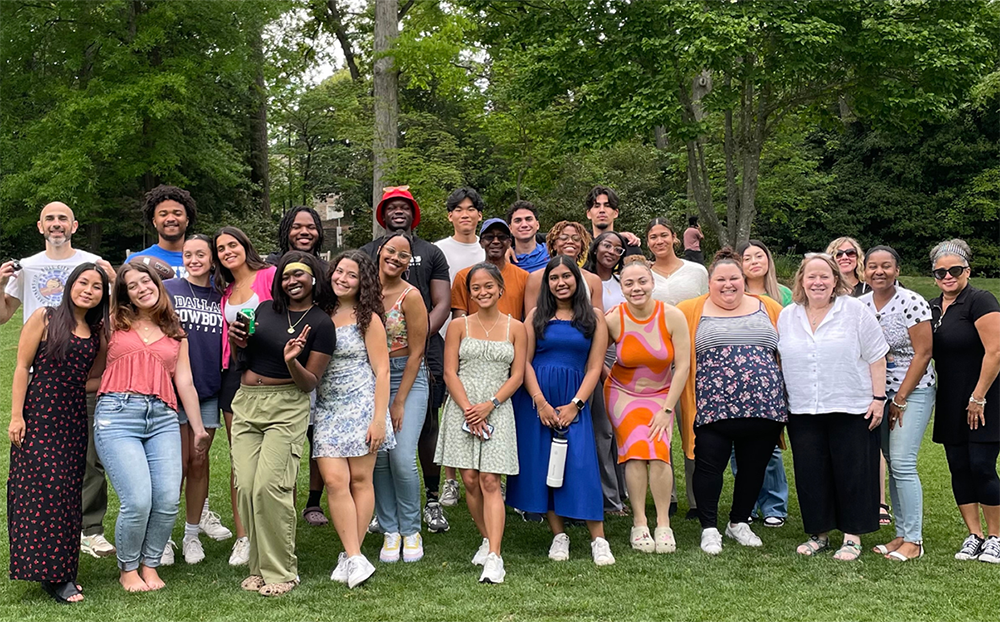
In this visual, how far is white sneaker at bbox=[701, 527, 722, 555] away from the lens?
550 cm

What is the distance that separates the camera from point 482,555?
17.4 ft

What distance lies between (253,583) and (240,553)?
55 cm

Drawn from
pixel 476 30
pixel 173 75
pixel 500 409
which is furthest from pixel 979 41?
pixel 173 75

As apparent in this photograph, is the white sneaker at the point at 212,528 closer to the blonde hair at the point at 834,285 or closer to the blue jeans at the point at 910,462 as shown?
the blonde hair at the point at 834,285

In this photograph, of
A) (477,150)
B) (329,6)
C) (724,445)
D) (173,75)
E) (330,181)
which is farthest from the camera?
(330,181)

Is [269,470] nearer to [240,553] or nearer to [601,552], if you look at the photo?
[240,553]

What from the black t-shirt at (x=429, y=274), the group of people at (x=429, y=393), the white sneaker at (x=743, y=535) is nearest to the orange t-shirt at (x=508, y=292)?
the black t-shirt at (x=429, y=274)

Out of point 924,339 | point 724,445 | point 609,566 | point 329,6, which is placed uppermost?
point 329,6

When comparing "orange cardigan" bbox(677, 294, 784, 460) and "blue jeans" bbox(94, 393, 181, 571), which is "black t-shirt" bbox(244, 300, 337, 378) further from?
"orange cardigan" bbox(677, 294, 784, 460)

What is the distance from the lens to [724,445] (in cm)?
562

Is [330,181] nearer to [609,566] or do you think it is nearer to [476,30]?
[476,30]

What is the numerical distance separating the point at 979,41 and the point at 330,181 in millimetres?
21384

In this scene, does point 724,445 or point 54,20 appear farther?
point 54,20

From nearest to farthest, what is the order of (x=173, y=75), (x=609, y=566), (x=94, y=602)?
(x=94, y=602)
(x=609, y=566)
(x=173, y=75)
